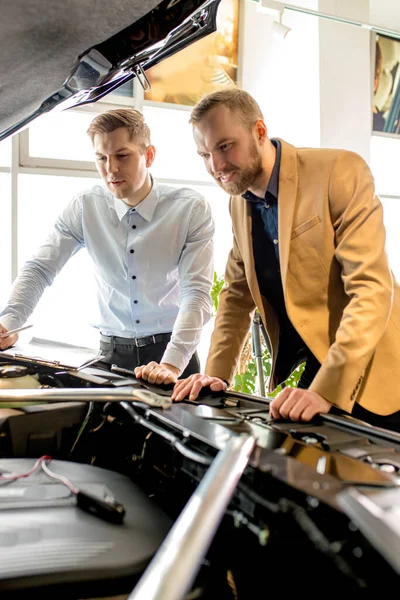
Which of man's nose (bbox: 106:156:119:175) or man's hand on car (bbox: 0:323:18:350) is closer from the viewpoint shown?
man's hand on car (bbox: 0:323:18:350)

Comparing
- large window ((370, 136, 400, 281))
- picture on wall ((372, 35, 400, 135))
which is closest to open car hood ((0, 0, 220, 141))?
picture on wall ((372, 35, 400, 135))

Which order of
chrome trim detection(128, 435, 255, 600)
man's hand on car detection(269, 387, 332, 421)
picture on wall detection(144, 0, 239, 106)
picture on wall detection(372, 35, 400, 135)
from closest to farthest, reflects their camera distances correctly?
chrome trim detection(128, 435, 255, 600), man's hand on car detection(269, 387, 332, 421), picture on wall detection(144, 0, 239, 106), picture on wall detection(372, 35, 400, 135)

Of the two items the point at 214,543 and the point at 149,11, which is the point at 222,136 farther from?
the point at 214,543

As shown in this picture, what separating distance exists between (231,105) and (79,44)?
71 cm

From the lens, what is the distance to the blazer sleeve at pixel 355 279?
4.41 feet

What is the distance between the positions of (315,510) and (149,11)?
0.86 metres

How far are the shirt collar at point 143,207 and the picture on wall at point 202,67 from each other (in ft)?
8.14

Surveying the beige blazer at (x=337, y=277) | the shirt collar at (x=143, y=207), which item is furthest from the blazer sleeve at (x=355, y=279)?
the shirt collar at (x=143, y=207)

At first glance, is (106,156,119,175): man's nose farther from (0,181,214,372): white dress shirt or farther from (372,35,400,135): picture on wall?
(372,35,400,135): picture on wall

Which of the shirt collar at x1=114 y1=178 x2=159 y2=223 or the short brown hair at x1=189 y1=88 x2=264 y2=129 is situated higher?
the short brown hair at x1=189 y1=88 x2=264 y2=129

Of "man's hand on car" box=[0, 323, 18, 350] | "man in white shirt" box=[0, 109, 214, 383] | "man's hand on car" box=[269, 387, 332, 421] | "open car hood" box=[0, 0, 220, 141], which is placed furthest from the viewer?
"man in white shirt" box=[0, 109, 214, 383]

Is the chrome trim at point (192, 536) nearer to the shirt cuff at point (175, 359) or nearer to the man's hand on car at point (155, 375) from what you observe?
the man's hand on car at point (155, 375)

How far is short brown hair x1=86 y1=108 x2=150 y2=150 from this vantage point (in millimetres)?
2049

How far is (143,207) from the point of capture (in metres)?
2.37
